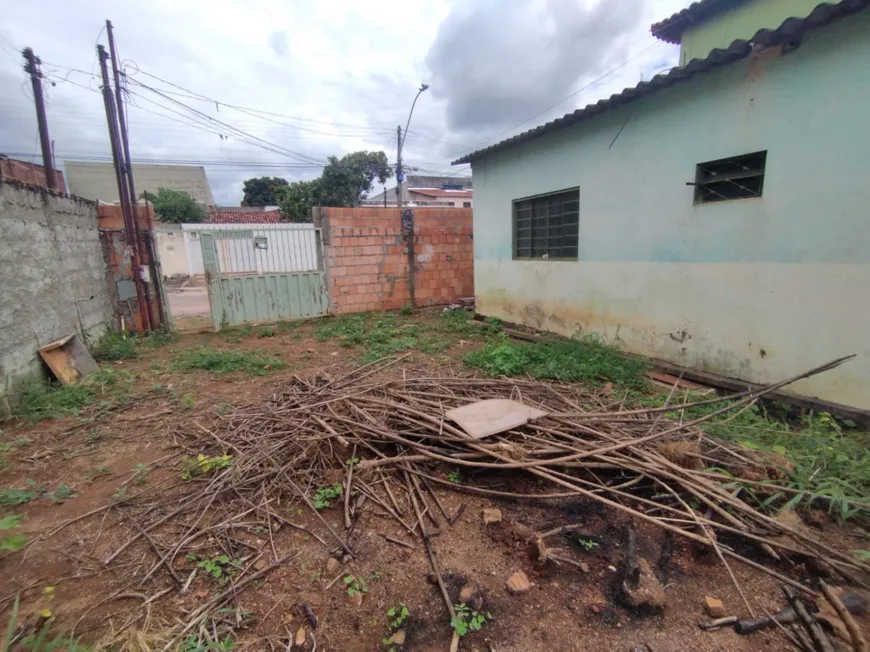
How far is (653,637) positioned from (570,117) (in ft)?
18.7

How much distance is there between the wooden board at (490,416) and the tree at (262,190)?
32322 millimetres

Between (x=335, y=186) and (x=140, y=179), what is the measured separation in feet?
67.7

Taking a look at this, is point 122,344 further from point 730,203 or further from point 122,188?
point 730,203

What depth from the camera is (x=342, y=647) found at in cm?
158

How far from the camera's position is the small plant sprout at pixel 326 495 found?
2.43 metres

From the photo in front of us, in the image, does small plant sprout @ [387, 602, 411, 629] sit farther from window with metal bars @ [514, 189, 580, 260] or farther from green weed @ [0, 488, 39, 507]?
window with metal bars @ [514, 189, 580, 260]

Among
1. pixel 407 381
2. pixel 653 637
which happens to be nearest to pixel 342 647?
pixel 653 637

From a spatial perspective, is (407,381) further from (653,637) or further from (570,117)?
(570,117)

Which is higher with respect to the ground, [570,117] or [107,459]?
[570,117]

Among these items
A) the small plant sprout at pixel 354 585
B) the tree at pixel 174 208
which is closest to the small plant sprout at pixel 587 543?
the small plant sprout at pixel 354 585

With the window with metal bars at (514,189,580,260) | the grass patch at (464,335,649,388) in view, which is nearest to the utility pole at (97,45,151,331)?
the grass patch at (464,335,649,388)

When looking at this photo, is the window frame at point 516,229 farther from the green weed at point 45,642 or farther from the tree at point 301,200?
the tree at point 301,200

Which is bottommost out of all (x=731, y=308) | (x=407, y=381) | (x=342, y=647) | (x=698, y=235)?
(x=342, y=647)

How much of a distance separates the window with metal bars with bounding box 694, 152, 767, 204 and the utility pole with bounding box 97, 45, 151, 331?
8458 mm
